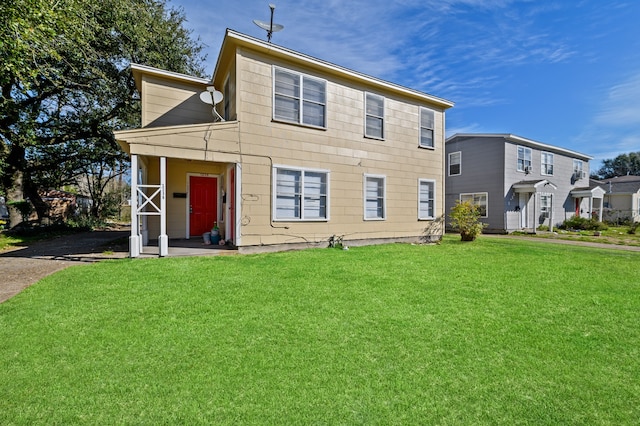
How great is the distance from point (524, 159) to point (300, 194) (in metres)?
17.6

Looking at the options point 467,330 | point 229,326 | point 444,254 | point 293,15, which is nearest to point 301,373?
point 229,326

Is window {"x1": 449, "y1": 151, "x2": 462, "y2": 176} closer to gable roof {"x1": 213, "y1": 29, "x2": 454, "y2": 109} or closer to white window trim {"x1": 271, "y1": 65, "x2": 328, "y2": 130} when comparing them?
gable roof {"x1": 213, "y1": 29, "x2": 454, "y2": 109}

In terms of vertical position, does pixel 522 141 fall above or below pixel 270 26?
below

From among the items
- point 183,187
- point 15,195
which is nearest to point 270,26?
point 183,187

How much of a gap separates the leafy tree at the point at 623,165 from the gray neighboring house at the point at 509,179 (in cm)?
4688

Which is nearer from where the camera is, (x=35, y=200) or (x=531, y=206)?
(x=35, y=200)

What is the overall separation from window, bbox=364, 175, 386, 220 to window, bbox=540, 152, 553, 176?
644 inches

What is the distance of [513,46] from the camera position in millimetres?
11492

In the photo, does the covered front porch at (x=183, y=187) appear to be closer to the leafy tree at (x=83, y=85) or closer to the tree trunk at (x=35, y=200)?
the leafy tree at (x=83, y=85)

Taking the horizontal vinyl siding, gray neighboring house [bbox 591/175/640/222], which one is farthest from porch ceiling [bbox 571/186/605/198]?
the horizontal vinyl siding

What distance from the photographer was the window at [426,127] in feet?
39.5

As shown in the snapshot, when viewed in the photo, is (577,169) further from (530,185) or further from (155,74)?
(155,74)

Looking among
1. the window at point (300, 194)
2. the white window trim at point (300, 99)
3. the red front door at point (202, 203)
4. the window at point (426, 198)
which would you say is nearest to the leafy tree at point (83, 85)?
the red front door at point (202, 203)

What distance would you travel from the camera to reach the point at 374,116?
1080cm
